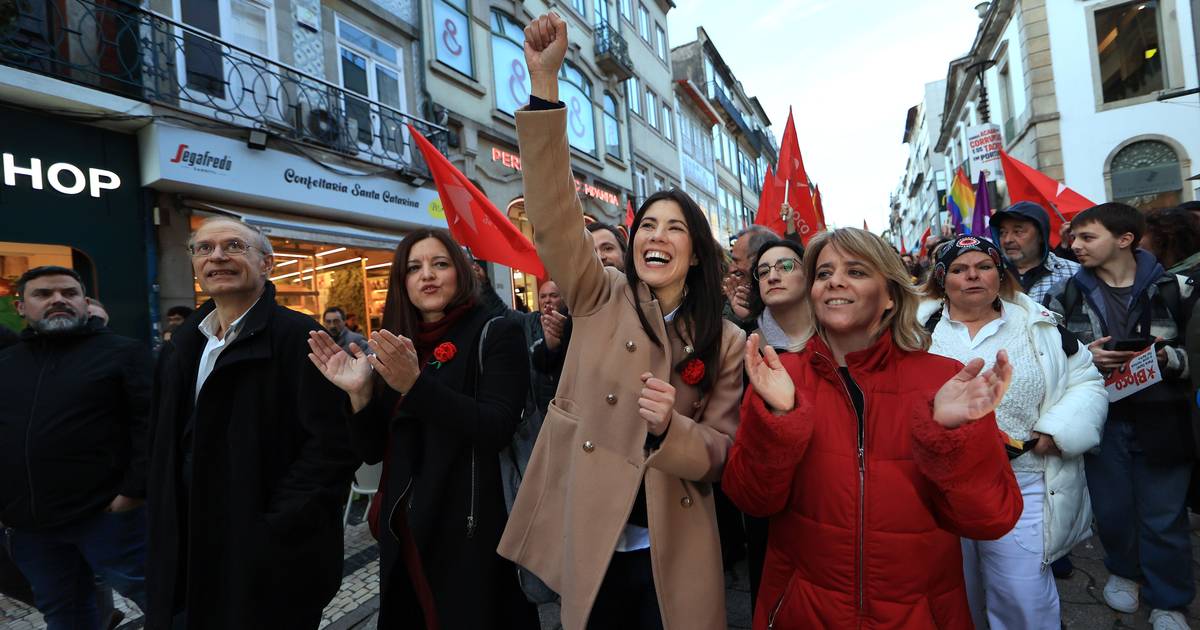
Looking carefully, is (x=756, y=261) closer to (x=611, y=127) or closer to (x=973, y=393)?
(x=973, y=393)

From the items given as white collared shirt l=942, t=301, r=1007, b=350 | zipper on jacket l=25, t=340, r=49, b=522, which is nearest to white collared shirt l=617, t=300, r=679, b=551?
white collared shirt l=942, t=301, r=1007, b=350

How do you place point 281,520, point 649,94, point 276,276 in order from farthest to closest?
1. point 649,94
2. point 276,276
3. point 281,520

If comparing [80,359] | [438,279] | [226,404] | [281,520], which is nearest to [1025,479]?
[438,279]

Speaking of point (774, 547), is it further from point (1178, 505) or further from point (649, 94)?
point (649, 94)

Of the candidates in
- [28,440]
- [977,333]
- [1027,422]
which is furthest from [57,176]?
[1027,422]

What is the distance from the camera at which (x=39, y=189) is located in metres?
6.20

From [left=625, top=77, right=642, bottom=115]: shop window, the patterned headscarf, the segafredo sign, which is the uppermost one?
[left=625, top=77, right=642, bottom=115]: shop window

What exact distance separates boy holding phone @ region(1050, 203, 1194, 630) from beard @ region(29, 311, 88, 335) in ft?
16.7

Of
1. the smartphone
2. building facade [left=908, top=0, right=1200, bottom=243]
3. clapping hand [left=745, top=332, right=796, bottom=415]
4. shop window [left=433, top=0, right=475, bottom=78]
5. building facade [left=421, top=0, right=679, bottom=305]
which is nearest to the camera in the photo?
clapping hand [left=745, top=332, right=796, bottom=415]

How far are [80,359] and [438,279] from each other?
2.03 metres

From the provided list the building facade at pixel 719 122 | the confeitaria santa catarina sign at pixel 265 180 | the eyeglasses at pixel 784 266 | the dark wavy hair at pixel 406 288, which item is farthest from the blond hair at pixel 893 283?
the building facade at pixel 719 122

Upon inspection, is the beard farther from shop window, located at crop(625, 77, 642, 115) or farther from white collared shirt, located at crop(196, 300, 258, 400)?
shop window, located at crop(625, 77, 642, 115)

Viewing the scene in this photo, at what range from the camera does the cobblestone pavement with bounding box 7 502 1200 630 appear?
290 cm

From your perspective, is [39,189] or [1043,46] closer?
[39,189]
